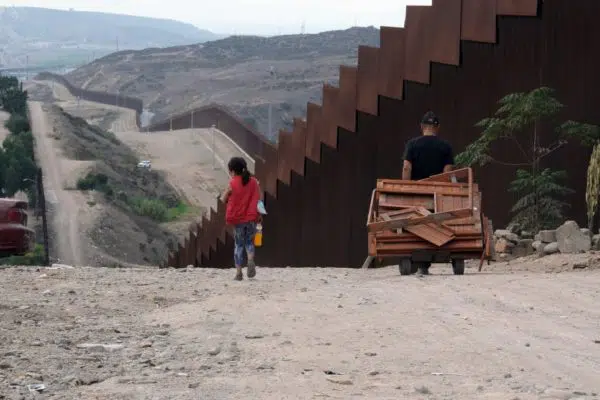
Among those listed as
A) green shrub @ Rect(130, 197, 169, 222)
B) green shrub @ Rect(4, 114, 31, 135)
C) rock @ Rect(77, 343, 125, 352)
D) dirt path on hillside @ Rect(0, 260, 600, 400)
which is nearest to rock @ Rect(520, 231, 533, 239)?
dirt path on hillside @ Rect(0, 260, 600, 400)

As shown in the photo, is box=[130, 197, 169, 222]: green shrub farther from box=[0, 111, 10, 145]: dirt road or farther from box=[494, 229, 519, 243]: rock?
box=[494, 229, 519, 243]: rock

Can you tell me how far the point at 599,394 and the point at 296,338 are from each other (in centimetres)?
293

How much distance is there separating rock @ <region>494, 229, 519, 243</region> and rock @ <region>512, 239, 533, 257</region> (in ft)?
0.31

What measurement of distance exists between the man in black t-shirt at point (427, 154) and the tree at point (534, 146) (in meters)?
4.54

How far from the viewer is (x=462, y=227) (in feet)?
52.1

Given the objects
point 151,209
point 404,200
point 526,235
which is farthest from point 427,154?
point 151,209

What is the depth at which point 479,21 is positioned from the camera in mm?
22672

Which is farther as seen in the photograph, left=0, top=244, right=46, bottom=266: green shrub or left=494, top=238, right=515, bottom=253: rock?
left=0, top=244, right=46, bottom=266: green shrub

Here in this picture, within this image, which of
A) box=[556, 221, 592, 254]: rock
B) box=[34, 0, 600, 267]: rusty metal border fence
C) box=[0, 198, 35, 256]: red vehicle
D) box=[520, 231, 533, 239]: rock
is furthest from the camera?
box=[34, 0, 600, 267]: rusty metal border fence

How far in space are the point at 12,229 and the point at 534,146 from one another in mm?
8228

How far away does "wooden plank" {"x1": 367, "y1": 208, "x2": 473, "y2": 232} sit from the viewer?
15.6 meters

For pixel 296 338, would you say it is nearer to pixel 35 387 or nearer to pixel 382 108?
pixel 35 387

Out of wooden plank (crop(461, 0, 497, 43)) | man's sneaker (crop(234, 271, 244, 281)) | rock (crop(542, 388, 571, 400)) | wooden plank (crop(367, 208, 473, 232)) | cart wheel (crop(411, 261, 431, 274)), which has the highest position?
wooden plank (crop(461, 0, 497, 43))

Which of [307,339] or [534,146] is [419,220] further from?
[534,146]
